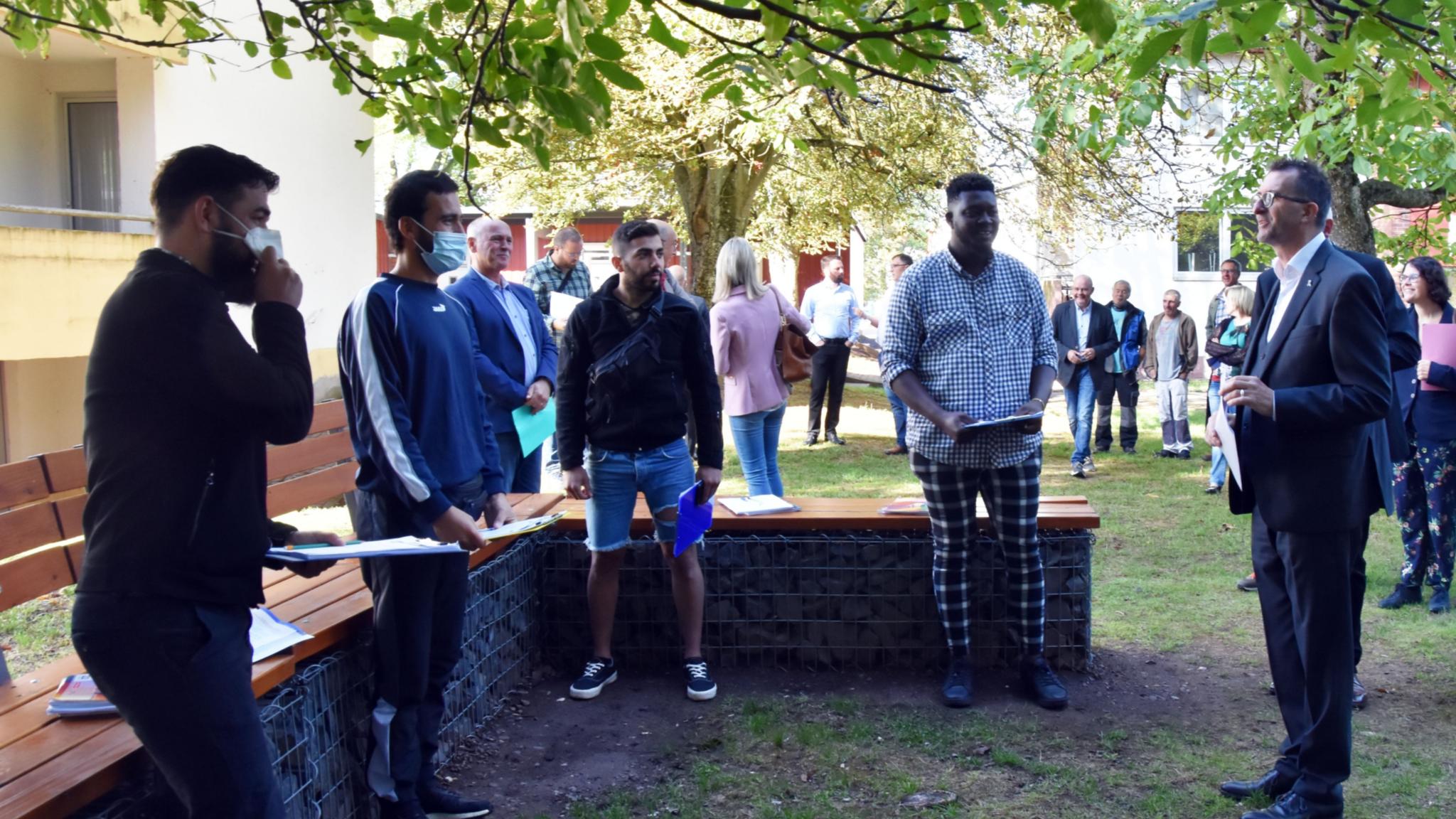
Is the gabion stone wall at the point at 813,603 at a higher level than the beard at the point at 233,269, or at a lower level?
lower

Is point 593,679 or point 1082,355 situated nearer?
point 593,679

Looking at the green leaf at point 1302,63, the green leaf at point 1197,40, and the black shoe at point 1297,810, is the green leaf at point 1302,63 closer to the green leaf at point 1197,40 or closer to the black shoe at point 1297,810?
the green leaf at point 1197,40

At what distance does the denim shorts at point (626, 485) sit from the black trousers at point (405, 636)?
4.21 ft

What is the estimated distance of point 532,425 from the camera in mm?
6426

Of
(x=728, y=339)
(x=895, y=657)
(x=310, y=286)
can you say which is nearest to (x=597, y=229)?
(x=310, y=286)

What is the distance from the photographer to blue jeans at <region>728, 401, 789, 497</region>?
8.01m

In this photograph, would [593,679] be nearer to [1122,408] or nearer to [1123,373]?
[1123,373]

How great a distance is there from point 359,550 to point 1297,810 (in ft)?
10.4

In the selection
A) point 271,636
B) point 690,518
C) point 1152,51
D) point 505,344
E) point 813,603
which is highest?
point 1152,51

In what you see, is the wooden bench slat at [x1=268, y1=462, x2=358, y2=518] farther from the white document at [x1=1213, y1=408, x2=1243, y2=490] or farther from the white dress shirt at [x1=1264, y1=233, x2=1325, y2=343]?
the white dress shirt at [x1=1264, y1=233, x2=1325, y2=343]

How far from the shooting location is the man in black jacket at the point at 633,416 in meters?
5.20

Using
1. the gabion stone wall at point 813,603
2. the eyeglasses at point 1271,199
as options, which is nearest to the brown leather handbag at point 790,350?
the gabion stone wall at point 813,603

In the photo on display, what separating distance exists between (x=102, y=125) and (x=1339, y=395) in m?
15.0

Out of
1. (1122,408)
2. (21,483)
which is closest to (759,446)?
(21,483)
